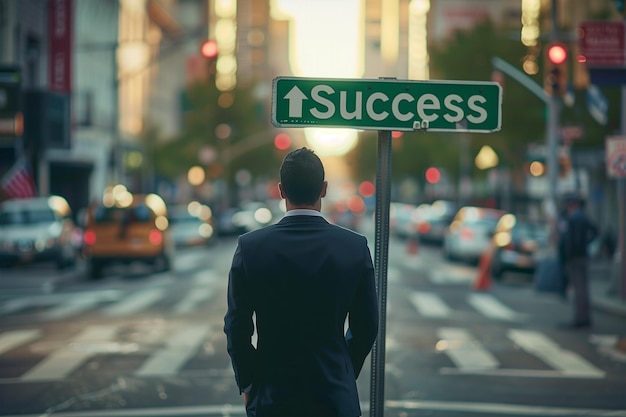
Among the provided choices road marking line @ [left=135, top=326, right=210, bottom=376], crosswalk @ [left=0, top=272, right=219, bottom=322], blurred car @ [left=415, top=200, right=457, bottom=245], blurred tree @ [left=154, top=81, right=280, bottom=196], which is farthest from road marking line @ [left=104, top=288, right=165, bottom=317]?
blurred tree @ [left=154, top=81, right=280, bottom=196]

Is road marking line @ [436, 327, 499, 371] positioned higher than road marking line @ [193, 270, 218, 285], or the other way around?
road marking line @ [436, 327, 499, 371]

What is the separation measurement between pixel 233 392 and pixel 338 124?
16.0 ft

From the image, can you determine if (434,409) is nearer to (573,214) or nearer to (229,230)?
(573,214)

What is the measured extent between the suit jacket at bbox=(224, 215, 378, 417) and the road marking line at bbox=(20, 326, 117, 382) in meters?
6.78

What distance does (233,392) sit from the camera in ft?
32.4

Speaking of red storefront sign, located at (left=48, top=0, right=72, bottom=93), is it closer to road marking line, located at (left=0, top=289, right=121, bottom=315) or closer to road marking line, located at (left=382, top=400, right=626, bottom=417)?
road marking line, located at (left=0, top=289, right=121, bottom=315)

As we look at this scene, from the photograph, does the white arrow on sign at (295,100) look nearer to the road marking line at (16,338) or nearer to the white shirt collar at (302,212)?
the white shirt collar at (302,212)

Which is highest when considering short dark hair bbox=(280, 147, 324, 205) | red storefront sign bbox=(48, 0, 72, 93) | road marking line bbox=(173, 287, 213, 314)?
red storefront sign bbox=(48, 0, 72, 93)

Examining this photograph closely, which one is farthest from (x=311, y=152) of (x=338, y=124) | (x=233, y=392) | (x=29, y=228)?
(x=29, y=228)

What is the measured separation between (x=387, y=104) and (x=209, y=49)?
19.8 meters

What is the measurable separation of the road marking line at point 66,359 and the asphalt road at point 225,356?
0.01 metres

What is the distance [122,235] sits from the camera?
2619 centimetres

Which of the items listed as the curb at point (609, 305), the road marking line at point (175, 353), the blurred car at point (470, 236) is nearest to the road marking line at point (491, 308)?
the curb at point (609, 305)

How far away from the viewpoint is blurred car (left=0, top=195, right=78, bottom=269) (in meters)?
26.8
